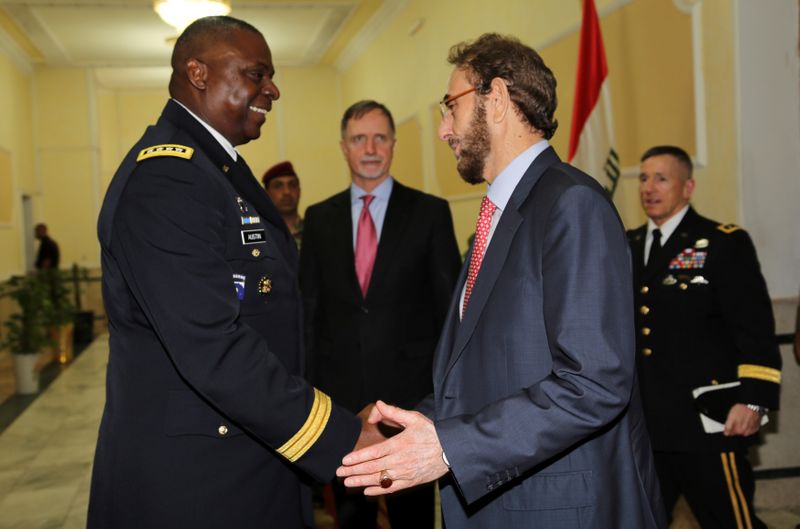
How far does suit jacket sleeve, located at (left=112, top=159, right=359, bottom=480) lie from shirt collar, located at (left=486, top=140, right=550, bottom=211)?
0.58m

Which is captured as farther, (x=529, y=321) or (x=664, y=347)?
(x=664, y=347)

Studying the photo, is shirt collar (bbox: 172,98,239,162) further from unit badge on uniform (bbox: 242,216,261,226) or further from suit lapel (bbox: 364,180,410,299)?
suit lapel (bbox: 364,180,410,299)

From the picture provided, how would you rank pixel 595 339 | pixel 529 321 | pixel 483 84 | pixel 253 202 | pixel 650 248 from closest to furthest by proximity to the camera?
1. pixel 595 339
2. pixel 529 321
3. pixel 483 84
4. pixel 253 202
5. pixel 650 248

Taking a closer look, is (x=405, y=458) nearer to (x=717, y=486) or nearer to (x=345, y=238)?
(x=345, y=238)

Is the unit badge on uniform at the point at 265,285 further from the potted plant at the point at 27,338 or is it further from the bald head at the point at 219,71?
the potted plant at the point at 27,338

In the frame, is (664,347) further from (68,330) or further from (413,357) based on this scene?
(68,330)

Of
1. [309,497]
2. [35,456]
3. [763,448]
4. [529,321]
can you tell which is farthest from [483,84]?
[35,456]

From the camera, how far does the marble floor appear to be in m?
3.55

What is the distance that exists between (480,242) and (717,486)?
167 cm

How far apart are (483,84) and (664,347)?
1665 mm

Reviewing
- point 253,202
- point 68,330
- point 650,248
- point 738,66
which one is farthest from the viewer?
point 68,330

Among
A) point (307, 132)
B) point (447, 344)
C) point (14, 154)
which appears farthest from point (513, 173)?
point (307, 132)

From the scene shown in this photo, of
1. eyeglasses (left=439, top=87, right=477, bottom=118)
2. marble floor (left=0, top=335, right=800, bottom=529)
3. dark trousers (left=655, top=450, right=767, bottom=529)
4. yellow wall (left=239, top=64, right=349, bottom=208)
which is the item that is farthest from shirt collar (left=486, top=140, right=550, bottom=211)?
yellow wall (left=239, top=64, right=349, bottom=208)

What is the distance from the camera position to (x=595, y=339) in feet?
4.10
